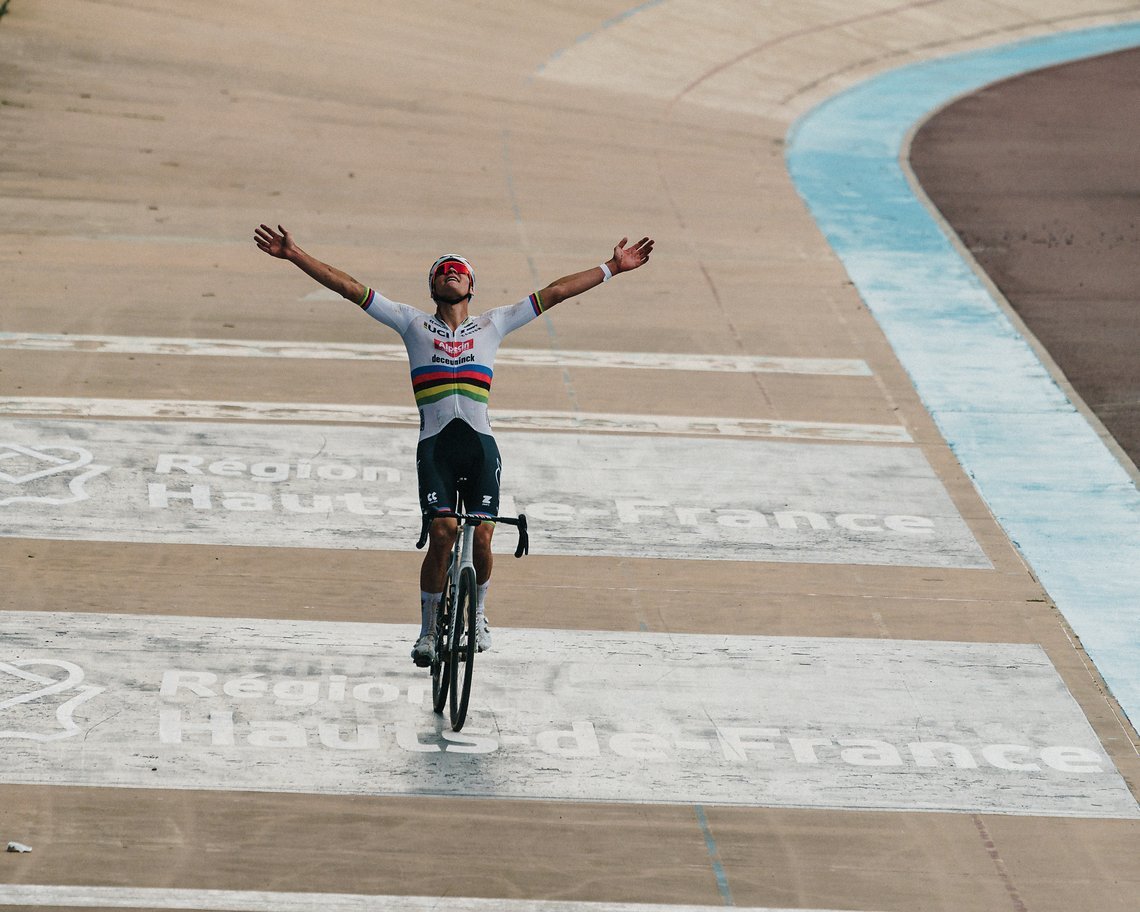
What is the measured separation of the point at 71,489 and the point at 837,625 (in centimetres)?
505

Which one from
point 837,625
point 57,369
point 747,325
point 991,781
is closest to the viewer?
point 991,781

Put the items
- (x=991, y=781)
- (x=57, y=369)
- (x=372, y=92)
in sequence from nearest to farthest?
1. (x=991, y=781)
2. (x=57, y=369)
3. (x=372, y=92)

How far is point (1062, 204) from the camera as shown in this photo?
63.3ft

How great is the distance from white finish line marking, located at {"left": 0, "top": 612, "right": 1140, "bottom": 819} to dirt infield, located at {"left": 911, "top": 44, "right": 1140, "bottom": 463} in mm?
4516

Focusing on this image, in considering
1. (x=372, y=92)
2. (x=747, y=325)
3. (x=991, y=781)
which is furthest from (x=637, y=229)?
(x=991, y=781)

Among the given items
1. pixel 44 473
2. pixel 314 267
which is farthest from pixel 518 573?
pixel 44 473

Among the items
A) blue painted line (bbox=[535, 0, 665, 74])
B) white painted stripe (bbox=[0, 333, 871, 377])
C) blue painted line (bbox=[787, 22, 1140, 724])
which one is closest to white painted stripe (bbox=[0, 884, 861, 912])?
blue painted line (bbox=[787, 22, 1140, 724])

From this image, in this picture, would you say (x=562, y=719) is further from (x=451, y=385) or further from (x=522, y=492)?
(x=522, y=492)

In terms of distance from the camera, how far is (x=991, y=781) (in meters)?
7.99

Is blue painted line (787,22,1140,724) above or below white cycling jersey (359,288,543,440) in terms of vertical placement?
below

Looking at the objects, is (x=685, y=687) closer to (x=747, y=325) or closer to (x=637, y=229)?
(x=747, y=325)

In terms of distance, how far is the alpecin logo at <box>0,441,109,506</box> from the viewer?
35.2 feet

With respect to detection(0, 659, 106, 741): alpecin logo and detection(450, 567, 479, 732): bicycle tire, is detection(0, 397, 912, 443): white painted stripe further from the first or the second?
detection(450, 567, 479, 732): bicycle tire

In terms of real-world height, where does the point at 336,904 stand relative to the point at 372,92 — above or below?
below
